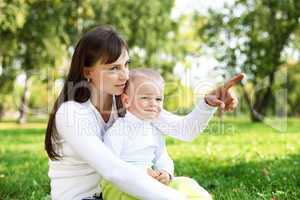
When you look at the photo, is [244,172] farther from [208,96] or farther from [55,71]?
[55,71]

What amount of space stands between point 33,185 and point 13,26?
15.0 meters

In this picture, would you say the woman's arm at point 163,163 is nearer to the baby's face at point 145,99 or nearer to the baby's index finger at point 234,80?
the baby's face at point 145,99

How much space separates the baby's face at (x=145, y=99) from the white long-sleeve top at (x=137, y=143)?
45 millimetres

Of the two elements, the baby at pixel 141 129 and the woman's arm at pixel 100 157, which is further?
the baby at pixel 141 129

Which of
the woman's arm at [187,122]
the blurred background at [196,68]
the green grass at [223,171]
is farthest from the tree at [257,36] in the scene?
the woman's arm at [187,122]

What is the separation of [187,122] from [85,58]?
81 cm

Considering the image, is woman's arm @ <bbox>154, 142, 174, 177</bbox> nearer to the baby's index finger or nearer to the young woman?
the young woman

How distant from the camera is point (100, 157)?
2480 mm

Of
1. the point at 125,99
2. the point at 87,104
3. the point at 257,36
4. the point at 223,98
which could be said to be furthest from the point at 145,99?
the point at 257,36

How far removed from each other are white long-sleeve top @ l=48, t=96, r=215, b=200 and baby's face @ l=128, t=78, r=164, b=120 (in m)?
0.13

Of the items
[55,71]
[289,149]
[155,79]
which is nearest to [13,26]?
[55,71]

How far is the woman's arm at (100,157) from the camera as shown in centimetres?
239

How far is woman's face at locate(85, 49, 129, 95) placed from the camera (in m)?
2.93

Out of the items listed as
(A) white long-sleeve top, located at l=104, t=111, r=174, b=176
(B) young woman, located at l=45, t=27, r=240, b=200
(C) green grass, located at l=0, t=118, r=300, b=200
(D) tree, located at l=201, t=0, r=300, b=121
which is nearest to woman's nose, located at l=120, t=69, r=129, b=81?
(B) young woman, located at l=45, t=27, r=240, b=200
